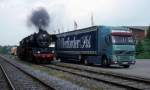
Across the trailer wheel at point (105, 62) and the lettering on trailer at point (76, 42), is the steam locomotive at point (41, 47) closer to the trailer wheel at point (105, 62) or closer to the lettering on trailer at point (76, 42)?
the lettering on trailer at point (76, 42)

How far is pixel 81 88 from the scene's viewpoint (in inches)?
652

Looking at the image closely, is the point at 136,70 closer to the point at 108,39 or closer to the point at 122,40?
the point at 122,40

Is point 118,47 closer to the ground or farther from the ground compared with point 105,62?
farther from the ground

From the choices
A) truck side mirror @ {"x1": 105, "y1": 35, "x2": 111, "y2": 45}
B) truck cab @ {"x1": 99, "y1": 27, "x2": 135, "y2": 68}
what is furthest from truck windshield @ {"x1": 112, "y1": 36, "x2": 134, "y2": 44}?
truck side mirror @ {"x1": 105, "y1": 35, "x2": 111, "y2": 45}

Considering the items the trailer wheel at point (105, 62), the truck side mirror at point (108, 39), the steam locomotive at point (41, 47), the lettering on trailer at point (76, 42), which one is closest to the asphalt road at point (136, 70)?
the trailer wheel at point (105, 62)

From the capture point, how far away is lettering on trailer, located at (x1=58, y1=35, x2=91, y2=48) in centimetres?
3458

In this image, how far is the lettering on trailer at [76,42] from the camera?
113 feet

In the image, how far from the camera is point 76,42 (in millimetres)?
38031

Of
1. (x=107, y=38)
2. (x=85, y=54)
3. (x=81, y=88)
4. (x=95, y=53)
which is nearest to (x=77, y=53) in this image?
(x=85, y=54)

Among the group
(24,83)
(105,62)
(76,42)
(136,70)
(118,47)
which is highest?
(76,42)

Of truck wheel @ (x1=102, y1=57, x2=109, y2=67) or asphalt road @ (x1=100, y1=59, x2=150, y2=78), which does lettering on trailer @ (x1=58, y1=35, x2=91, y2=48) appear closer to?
truck wheel @ (x1=102, y1=57, x2=109, y2=67)

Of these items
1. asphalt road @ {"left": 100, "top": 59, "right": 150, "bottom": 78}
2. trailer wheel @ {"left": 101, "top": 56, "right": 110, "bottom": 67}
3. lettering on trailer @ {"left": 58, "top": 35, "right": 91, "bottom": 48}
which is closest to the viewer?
asphalt road @ {"left": 100, "top": 59, "right": 150, "bottom": 78}

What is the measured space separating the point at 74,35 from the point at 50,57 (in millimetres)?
3366

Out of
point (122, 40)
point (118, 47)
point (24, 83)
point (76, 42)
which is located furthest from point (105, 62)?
point (24, 83)
